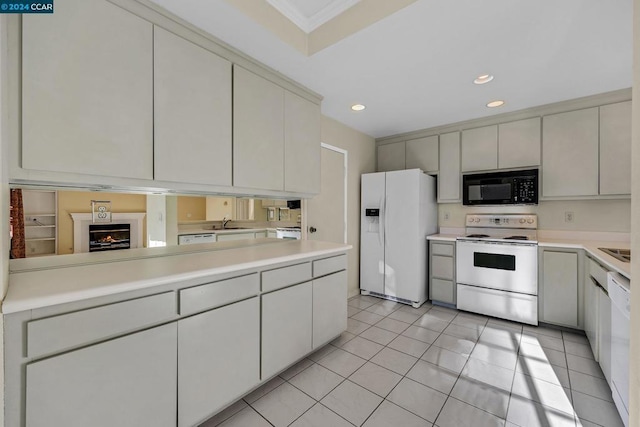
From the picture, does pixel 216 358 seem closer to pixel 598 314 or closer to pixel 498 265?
pixel 598 314

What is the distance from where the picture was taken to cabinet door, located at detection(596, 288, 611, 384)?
1.72 m

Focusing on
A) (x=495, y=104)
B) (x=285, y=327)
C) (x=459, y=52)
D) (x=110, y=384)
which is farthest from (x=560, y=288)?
(x=110, y=384)

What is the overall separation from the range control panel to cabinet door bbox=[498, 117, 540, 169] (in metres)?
0.63

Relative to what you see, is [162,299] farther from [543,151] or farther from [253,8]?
[543,151]

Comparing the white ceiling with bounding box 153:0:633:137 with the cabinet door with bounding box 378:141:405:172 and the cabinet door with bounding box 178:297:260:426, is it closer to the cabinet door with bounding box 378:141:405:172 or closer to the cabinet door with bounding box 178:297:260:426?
the cabinet door with bounding box 378:141:405:172

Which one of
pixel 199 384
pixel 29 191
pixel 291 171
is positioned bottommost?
pixel 199 384

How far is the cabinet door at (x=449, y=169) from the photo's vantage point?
3516 millimetres

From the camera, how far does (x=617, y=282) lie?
1505 mm

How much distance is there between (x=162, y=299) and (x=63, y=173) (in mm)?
787

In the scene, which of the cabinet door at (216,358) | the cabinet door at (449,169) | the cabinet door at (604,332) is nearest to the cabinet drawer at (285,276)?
the cabinet door at (216,358)

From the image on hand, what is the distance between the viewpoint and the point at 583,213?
292 centimetres

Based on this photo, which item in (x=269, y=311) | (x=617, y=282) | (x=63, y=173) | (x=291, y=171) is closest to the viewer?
(x=63, y=173)

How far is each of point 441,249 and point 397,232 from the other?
0.60 m

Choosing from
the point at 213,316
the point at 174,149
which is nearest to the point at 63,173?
the point at 174,149
